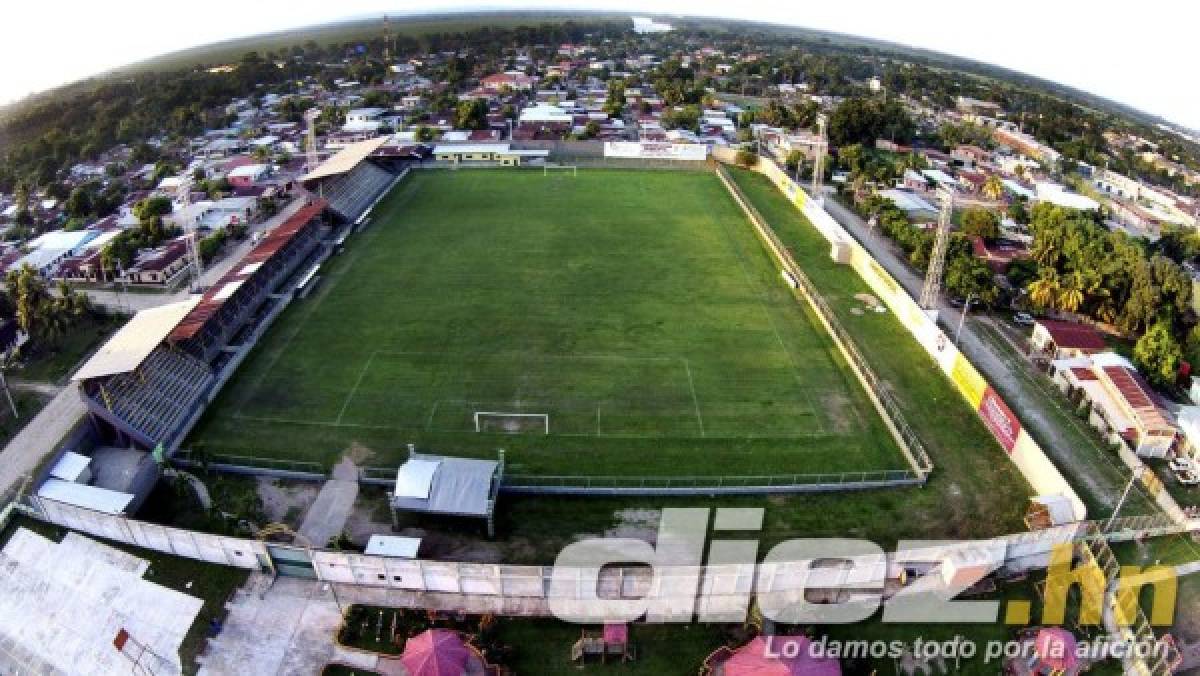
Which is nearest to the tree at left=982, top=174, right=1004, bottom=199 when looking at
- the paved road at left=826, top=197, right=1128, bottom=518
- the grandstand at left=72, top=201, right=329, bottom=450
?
the paved road at left=826, top=197, right=1128, bottom=518

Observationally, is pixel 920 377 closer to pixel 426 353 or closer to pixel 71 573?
pixel 426 353

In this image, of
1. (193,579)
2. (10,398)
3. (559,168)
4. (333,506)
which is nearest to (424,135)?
(559,168)

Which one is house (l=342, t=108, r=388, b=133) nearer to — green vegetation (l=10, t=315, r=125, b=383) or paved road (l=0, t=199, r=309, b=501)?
green vegetation (l=10, t=315, r=125, b=383)

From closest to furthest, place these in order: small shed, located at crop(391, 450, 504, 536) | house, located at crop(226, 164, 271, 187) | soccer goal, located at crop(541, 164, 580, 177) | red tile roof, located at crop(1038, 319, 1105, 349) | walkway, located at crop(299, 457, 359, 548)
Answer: small shed, located at crop(391, 450, 504, 536) → walkway, located at crop(299, 457, 359, 548) → red tile roof, located at crop(1038, 319, 1105, 349) → house, located at crop(226, 164, 271, 187) → soccer goal, located at crop(541, 164, 580, 177)

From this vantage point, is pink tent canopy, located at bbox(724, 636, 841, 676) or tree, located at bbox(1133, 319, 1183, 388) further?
tree, located at bbox(1133, 319, 1183, 388)

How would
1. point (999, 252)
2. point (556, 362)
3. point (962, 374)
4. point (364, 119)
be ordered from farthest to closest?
point (364, 119) < point (999, 252) < point (556, 362) < point (962, 374)

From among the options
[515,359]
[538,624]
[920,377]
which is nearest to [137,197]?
[515,359]

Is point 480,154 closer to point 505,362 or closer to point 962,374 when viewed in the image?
point 505,362
